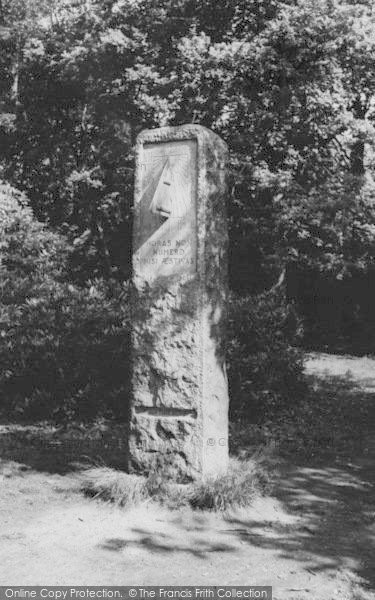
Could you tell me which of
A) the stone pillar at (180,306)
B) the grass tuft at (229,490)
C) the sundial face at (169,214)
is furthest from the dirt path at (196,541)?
the sundial face at (169,214)

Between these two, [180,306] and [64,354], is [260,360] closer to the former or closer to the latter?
[64,354]

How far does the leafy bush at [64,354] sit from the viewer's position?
7.92 meters

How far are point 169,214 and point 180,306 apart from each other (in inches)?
29.5

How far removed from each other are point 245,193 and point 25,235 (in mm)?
5132

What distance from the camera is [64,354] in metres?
8.01

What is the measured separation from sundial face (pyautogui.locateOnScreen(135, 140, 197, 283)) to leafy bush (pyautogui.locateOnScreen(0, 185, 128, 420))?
2865 millimetres

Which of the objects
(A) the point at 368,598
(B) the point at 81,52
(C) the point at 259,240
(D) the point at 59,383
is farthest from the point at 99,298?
(B) the point at 81,52

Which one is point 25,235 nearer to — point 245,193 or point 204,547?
point 245,193

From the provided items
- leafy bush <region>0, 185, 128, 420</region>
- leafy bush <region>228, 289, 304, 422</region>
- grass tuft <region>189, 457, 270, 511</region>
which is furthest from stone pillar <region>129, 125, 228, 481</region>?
leafy bush <region>228, 289, 304, 422</region>

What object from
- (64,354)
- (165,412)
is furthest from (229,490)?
(64,354)

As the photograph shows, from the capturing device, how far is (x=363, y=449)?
6.94 m

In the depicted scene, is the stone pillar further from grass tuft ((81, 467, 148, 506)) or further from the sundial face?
grass tuft ((81, 467, 148, 506))

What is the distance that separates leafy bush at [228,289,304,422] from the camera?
823 centimetres

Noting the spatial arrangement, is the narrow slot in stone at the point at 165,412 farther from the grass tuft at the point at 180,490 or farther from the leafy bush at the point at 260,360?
the leafy bush at the point at 260,360
